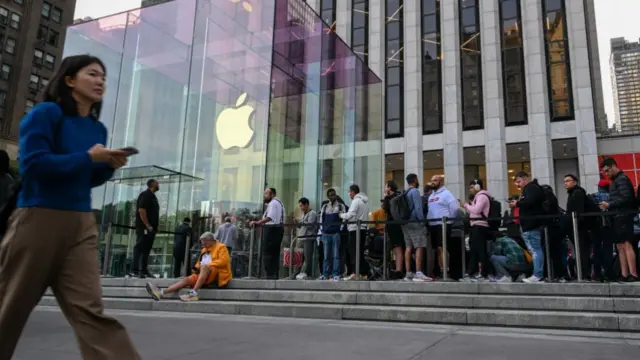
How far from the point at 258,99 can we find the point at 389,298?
8.19 m

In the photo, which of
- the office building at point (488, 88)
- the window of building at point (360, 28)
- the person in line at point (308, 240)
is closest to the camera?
the person in line at point (308, 240)

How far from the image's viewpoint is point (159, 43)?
595 inches

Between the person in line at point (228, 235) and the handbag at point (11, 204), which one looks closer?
the handbag at point (11, 204)

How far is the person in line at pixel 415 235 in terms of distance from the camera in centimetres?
862

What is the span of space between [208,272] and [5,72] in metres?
53.2

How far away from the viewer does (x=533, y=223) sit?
8.26 meters

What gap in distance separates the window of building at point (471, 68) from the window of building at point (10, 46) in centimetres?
4621

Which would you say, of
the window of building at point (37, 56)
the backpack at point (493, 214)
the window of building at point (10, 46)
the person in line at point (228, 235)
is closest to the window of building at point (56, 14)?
the window of building at point (37, 56)

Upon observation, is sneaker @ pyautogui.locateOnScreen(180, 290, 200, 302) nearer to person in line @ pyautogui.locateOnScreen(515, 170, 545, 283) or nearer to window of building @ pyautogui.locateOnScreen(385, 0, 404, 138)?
person in line @ pyautogui.locateOnScreen(515, 170, 545, 283)

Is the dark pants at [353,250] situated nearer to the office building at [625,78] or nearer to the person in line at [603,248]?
the person in line at [603,248]

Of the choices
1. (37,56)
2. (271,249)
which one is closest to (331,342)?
(271,249)

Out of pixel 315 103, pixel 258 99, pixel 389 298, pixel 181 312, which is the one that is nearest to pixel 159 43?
pixel 258 99

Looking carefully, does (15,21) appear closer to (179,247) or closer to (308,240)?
(179,247)

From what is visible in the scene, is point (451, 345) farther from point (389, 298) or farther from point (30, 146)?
point (30, 146)
